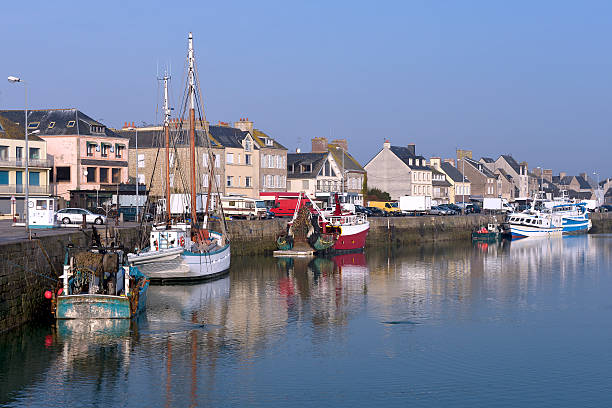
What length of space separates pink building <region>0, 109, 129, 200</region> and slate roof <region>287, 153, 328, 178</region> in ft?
86.6

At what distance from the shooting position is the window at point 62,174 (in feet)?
238

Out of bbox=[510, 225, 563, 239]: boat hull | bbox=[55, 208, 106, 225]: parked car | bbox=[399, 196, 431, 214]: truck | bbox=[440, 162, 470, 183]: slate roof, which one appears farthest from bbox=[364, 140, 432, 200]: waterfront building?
bbox=[55, 208, 106, 225]: parked car

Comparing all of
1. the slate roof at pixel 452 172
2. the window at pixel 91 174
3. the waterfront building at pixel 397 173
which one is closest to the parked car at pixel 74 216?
the window at pixel 91 174

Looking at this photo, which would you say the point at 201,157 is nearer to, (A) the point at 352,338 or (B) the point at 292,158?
(B) the point at 292,158

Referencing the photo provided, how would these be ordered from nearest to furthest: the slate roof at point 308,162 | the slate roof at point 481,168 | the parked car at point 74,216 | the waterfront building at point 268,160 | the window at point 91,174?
the parked car at point 74,216 < the window at point 91,174 < the waterfront building at point 268,160 < the slate roof at point 308,162 < the slate roof at point 481,168

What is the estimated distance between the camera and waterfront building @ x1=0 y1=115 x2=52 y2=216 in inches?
2532

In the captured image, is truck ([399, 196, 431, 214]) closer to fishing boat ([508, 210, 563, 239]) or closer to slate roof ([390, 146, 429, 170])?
fishing boat ([508, 210, 563, 239])

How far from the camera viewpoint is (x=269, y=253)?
204 feet

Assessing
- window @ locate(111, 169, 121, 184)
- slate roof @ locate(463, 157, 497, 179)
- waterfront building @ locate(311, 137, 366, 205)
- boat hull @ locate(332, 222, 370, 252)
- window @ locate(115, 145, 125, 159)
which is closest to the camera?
boat hull @ locate(332, 222, 370, 252)

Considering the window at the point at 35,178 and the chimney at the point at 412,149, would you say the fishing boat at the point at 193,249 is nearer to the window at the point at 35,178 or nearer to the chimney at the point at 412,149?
the window at the point at 35,178

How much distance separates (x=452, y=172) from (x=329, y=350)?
106 meters

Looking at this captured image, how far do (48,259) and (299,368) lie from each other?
39.7 feet

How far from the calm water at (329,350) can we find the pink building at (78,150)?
3308 cm

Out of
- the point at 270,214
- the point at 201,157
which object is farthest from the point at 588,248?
the point at 201,157
